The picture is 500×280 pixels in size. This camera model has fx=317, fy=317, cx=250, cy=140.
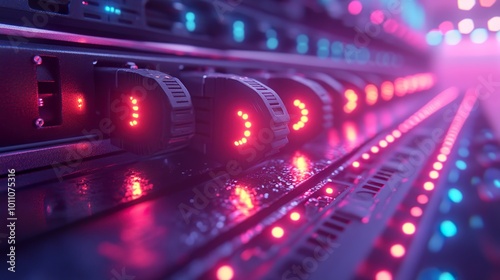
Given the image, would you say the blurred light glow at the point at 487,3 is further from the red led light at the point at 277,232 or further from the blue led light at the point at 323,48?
the red led light at the point at 277,232

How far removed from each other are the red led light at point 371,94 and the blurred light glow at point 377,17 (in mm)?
903

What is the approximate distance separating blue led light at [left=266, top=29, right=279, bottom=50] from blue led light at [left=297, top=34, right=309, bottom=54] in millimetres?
226

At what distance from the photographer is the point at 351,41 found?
2.39 m

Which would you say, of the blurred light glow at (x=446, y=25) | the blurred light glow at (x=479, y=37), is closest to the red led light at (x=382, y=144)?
the blurred light glow at (x=446, y=25)

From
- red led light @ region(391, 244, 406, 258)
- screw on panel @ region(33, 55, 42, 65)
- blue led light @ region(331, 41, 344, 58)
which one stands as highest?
blue led light @ region(331, 41, 344, 58)

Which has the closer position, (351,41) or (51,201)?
(51,201)

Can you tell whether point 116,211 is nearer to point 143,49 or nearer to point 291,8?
point 143,49

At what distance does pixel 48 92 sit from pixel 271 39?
1002 millimetres

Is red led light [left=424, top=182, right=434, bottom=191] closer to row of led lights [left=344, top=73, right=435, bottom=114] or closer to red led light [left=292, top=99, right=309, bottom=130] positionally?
red led light [left=292, top=99, right=309, bottom=130]

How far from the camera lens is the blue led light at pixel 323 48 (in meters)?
1.92

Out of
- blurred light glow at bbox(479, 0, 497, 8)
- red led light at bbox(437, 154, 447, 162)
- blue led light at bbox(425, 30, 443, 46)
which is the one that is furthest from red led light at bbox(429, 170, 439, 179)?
blue led light at bbox(425, 30, 443, 46)

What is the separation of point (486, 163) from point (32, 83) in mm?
1108

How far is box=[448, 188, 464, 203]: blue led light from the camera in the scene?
635mm

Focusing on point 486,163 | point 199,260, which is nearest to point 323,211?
point 199,260
